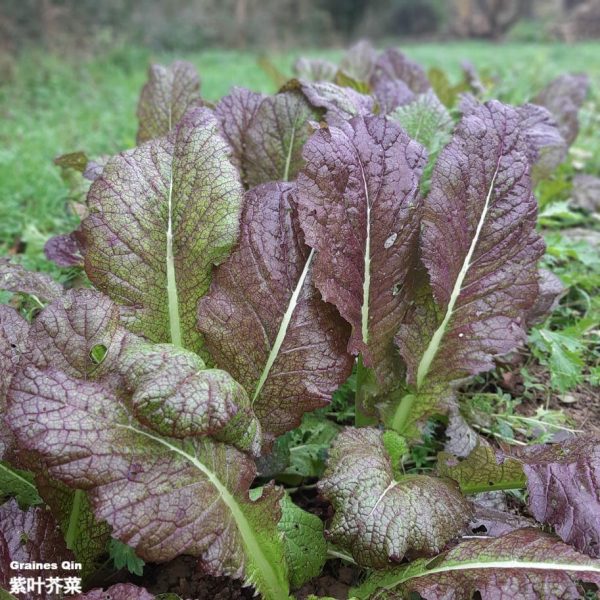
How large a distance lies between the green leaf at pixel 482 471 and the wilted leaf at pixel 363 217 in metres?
0.32

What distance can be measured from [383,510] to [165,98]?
1789 mm

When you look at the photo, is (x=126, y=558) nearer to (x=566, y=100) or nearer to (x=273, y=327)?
(x=273, y=327)

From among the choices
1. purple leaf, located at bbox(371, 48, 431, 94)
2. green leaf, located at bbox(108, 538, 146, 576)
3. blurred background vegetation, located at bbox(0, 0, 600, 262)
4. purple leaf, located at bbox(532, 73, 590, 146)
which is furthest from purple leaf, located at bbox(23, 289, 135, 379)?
purple leaf, located at bbox(532, 73, 590, 146)

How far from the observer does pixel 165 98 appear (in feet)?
7.97

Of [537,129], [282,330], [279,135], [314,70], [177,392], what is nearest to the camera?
[177,392]

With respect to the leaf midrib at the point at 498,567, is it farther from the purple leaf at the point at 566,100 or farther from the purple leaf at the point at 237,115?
the purple leaf at the point at 566,100

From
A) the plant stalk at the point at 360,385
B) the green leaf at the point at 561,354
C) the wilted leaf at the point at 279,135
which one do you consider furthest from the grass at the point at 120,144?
the wilted leaf at the point at 279,135

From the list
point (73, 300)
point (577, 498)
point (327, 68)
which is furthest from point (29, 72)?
point (577, 498)

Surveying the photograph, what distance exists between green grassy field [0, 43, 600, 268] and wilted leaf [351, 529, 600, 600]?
1991 mm

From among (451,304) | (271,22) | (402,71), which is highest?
(271,22)

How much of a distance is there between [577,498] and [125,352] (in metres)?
1.03

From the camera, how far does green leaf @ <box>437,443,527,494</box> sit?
1.49 metres

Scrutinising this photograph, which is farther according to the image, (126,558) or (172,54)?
(172,54)

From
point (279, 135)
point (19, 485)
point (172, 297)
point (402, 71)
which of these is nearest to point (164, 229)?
point (172, 297)
